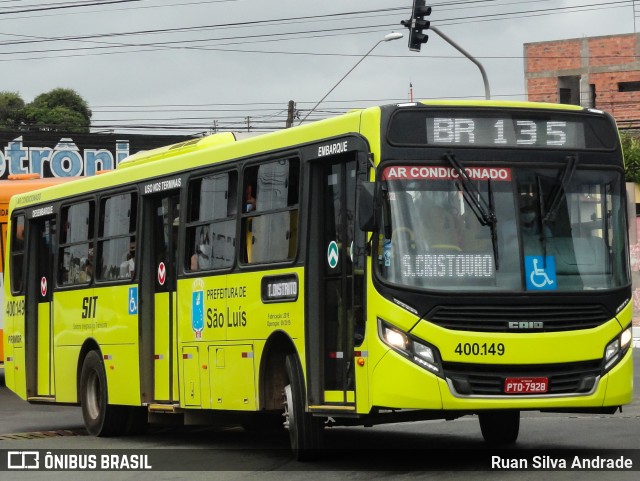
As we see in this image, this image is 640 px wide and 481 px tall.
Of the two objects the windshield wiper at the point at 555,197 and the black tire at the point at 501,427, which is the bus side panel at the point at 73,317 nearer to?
the black tire at the point at 501,427

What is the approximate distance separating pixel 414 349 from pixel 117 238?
20.8 feet

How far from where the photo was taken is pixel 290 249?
13.3m

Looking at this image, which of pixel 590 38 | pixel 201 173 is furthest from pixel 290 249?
pixel 590 38

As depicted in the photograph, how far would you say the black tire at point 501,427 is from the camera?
1420cm

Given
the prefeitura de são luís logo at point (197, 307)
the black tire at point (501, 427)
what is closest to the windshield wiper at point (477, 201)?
the black tire at point (501, 427)

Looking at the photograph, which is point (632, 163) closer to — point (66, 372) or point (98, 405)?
point (66, 372)

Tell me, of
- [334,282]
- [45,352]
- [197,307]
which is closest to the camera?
[334,282]

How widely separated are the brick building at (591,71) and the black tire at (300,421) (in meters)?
46.8

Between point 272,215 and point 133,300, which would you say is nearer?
point 272,215

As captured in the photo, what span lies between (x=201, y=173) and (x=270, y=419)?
2.66 metres

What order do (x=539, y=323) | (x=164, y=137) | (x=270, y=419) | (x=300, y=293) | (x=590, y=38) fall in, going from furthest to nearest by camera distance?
(x=590, y=38)
(x=164, y=137)
(x=270, y=419)
(x=300, y=293)
(x=539, y=323)

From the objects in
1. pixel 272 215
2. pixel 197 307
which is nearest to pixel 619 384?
pixel 272 215

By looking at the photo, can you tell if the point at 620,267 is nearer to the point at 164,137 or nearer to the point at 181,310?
the point at 181,310

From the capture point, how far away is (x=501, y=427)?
14.2 metres
